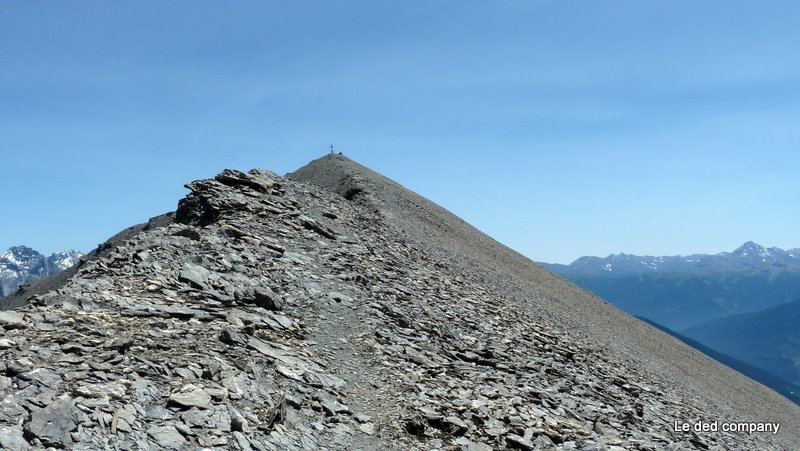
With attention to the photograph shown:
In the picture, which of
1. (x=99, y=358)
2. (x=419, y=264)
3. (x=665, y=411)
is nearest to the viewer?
(x=99, y=358)

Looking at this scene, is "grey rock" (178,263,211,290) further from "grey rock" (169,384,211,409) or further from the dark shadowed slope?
the dark shadowed slope

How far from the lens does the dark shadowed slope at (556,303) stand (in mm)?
37938

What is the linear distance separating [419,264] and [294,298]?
42.9 ft

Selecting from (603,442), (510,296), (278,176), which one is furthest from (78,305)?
(510,296)

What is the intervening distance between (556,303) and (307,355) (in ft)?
96.5

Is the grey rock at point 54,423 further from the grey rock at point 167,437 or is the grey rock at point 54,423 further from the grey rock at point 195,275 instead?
the grey rock at point 195,275

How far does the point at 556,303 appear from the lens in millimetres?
46156

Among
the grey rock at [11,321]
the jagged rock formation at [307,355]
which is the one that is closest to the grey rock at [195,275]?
the jagged rock formation at [307,355]

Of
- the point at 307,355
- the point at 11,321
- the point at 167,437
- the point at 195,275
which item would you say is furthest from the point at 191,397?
the point at 195,275

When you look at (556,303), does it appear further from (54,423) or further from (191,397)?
(54,423)

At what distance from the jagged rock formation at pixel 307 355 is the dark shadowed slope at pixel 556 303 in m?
0.51

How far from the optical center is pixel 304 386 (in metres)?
18.7

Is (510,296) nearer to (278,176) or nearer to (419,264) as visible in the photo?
(419,264)

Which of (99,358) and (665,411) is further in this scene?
(665,411)
